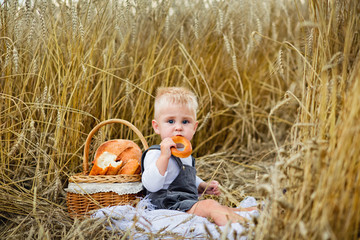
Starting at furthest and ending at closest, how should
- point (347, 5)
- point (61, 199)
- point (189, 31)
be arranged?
point (189, 31)
point (61, 199)
point (347, 5)

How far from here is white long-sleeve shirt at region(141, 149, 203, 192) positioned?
208 cm

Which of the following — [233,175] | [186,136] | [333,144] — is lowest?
[233,175]

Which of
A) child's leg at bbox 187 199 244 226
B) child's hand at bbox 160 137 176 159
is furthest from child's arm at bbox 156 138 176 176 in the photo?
child's leg at bbox 187 199 244 226

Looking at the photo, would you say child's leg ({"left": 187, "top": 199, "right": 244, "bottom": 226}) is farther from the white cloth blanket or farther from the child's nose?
the child's nose

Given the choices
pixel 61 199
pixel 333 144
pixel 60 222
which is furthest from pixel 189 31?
pixel 333 144

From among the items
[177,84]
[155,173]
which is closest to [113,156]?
[155,173]

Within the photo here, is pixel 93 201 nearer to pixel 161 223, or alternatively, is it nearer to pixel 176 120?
pixel 161 223

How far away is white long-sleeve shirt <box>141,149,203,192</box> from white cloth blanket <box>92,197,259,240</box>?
129 mm

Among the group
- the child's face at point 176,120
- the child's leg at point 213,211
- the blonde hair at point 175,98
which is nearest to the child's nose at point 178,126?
the child's face at point 176,120

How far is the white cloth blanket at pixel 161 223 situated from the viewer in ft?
5.79

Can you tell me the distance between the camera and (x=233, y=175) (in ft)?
10.2

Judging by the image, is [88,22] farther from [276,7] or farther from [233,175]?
[276,7]

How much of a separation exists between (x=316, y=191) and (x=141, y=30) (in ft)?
7.54

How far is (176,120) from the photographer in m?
2.25
